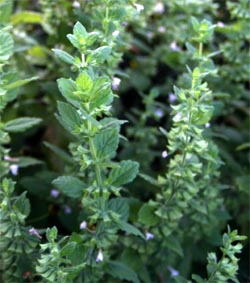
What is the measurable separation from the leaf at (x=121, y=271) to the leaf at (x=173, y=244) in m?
0.12

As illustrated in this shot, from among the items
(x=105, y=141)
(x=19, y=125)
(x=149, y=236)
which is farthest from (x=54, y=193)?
(x=105, y=141)

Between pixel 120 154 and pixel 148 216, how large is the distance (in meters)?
0.41

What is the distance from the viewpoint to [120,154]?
1.85m

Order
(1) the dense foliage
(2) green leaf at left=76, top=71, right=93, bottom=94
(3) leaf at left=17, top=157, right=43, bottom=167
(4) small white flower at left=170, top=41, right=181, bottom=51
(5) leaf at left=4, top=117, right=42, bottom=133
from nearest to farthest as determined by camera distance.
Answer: (2) green leaf at left=76, top=71, right=93, bottom=94, (1) the dense foliage, (5) leaf at left=4, top=117, right=42, bottom=133, (3) leaf at left=17, top=157, right=43, bottom=167, (4) small white flower at left=170, top=41, right=181, bottom=51

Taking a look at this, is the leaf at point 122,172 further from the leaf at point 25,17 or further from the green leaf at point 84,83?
the leaf at point 25,17

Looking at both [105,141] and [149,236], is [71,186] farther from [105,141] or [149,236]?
[149,236]

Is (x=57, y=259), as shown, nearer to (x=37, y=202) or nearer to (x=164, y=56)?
(x=37, y=202)

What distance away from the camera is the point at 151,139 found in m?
1.83

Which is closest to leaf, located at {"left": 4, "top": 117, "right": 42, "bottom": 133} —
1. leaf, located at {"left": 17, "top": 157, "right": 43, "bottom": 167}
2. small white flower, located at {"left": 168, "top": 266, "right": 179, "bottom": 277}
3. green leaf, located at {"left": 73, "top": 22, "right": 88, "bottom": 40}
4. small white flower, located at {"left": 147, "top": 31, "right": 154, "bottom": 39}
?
leaf, located at {"left": 17, "top": 157, "right": 43, "bottom": 167}

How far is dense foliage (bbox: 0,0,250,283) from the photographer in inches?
49.9

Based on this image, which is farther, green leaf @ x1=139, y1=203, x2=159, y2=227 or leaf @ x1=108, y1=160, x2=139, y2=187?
green leaf @ x1=139, y1=203, x2=159, y2=227

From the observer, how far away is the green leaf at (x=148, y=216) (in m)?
1.46

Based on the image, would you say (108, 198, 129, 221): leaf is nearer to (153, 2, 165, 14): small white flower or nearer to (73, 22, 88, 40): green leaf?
(73, 22, 88, 40): green leaf

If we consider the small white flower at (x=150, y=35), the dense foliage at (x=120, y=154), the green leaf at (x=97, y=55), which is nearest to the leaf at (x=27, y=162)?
the dense foliage at (x=120, y=154)
